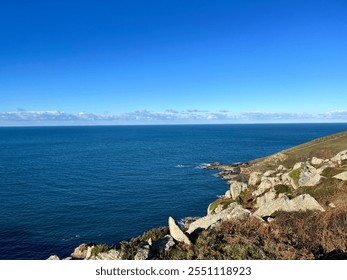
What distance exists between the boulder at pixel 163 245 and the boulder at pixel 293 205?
966cm

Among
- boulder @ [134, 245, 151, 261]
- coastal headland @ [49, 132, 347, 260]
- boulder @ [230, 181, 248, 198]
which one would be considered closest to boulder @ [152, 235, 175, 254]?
coastal headland @ [49, 132, 347, 260]

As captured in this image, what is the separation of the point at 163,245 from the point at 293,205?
11336 millimetres

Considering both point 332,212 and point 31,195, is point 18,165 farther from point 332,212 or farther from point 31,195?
point 332,212

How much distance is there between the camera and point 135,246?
50.4 feet

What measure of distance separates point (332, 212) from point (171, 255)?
11.8m

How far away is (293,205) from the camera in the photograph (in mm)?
21672

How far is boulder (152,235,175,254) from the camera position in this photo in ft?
50.4

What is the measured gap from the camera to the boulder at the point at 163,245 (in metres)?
15.4

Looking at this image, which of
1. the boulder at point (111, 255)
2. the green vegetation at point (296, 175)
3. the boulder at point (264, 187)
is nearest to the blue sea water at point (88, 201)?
the boulder at point (264, 187)

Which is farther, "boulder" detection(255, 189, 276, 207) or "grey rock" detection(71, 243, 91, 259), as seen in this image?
"grey rock" detection(71, 243, 91, 259)

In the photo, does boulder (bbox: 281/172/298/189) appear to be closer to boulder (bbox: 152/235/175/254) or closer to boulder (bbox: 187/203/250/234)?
boulder (bbox: 187/203/250/234)

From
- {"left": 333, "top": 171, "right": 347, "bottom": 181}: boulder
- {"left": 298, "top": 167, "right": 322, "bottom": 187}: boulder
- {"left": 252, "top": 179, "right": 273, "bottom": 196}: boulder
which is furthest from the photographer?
{"left": 252, "top": 179, "right": 273, "bottom": 196}: boulder

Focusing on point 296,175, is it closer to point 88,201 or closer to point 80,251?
point 80,251

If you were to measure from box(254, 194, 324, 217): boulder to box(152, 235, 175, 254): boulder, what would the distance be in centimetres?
966
